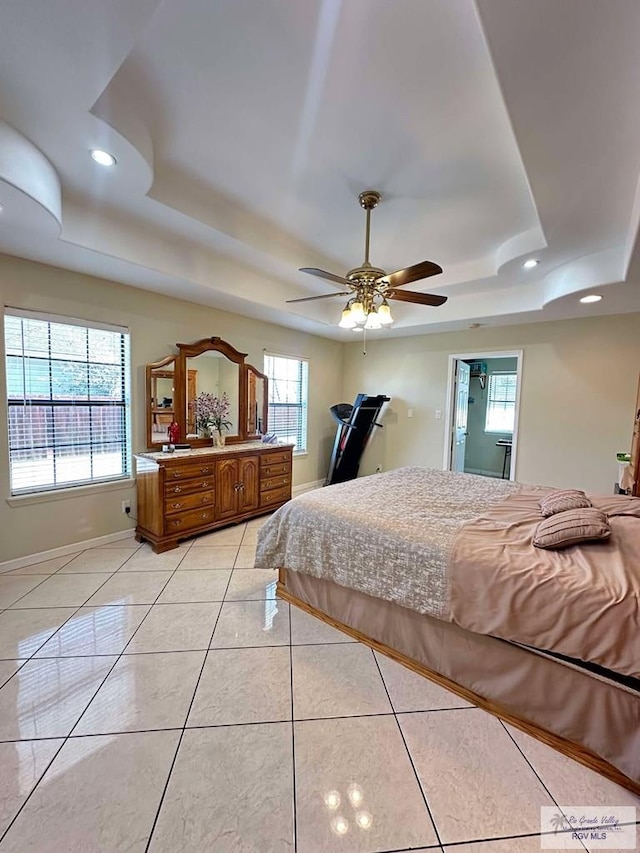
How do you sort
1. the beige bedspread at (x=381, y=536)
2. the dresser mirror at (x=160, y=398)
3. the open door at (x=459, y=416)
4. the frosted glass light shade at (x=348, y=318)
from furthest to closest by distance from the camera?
the open door at (x=459, y=416) → the dresser mirror at (x=160, y=398) → the frosted glass light shade at (x=348, y=318) → the beige bedspread at (x=381, y=536)

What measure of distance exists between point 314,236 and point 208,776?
3.56 metres

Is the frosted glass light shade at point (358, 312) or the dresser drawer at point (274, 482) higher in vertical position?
the frosted glass light shade at point (358, 312)

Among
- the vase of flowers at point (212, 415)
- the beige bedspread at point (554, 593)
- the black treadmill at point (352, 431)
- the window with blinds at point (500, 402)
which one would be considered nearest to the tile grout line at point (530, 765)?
the beige bedspread at point (554, 593)

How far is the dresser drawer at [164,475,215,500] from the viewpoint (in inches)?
130

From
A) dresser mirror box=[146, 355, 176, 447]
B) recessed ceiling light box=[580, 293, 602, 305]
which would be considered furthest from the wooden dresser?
recessed ceiling light box=[580, 293, 602, 305]

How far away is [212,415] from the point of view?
4.09 meters

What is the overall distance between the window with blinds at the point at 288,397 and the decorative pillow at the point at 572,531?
149 inches

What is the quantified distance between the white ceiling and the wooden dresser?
5.45ft

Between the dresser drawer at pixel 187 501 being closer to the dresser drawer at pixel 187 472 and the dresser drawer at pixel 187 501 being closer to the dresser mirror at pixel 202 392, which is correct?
the dresser drawer at pixel 187 472

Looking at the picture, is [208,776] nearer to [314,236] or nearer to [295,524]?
[295,524]

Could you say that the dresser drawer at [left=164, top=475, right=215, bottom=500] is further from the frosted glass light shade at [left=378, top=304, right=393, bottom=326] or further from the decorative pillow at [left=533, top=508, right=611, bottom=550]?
the decorative pillow at [left=533, top=508, right=611, bottom=550]

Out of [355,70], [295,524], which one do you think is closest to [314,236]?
[355,70]

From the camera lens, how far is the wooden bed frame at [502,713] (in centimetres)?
140

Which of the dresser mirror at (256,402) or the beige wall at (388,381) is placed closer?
the beige wall at (388,381)
